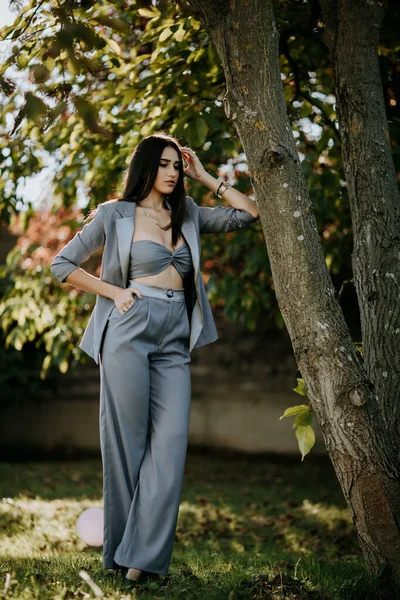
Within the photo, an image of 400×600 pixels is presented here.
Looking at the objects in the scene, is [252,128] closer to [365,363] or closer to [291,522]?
[365,363]

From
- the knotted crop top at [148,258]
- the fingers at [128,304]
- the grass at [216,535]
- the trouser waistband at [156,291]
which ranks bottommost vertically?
the grass at [216,535]

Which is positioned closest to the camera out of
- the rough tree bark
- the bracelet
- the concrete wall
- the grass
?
the rough tree bark

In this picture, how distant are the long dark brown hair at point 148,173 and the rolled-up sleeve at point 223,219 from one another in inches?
5.1

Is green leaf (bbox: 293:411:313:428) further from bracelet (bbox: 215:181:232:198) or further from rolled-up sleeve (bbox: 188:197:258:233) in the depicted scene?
bracelet (bbox: 215:181:232:198)

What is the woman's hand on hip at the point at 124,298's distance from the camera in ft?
10.7

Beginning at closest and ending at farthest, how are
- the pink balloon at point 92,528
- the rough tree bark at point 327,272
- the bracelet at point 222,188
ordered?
the rough tree bark at point 327,272 → the bracelet at point 222,188 → the pink balloon at point 92,528

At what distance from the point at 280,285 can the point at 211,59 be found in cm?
217

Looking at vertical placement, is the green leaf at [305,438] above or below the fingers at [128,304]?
below

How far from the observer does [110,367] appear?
3283 millimetres

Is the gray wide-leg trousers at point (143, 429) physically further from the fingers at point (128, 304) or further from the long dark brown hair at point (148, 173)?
the long dark brown hair at point (148, 173)

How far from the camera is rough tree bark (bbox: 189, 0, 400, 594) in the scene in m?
2.93

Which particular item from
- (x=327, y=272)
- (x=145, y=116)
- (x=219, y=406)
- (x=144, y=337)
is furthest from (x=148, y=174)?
(x=219, y=406)

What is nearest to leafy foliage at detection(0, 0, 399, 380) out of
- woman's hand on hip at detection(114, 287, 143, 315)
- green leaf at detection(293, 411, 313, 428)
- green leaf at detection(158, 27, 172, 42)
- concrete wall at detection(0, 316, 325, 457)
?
green leaf at detection(158, 27, 172, 42)

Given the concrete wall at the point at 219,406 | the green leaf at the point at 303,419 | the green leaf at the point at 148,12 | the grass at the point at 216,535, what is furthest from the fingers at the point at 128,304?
the concrete wall at the point at 219,406
